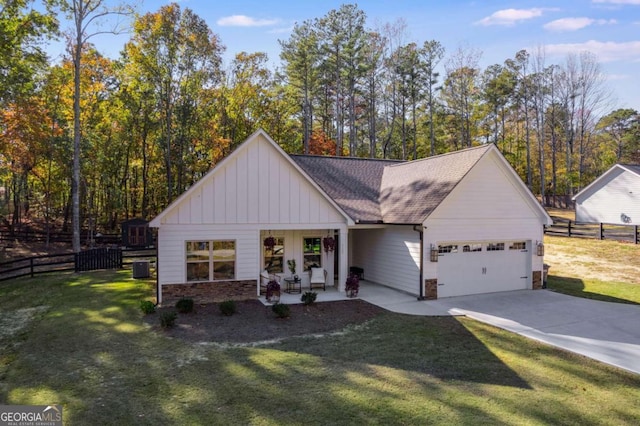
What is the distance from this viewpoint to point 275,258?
14.2 m

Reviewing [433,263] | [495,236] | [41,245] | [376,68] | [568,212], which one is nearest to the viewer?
[433,263]

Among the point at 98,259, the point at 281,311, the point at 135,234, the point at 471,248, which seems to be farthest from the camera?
the point at 135,234

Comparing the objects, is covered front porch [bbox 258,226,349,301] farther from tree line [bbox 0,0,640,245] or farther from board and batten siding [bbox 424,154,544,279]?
tree line [bbox 0,0,640,245]

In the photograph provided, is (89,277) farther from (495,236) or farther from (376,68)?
(376,68)

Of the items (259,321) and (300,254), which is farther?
(300,254)

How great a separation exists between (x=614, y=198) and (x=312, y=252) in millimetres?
29389

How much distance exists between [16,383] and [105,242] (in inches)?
927

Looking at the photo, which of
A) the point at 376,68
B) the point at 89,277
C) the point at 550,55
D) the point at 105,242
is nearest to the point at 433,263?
the point at 89,277

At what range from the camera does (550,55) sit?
4197 centimetres

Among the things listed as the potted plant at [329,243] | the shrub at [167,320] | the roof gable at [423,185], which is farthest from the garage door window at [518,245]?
the shrub at [167,320]

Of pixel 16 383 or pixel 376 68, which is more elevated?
pixel 376 68

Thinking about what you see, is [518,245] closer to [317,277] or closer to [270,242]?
[317,277]

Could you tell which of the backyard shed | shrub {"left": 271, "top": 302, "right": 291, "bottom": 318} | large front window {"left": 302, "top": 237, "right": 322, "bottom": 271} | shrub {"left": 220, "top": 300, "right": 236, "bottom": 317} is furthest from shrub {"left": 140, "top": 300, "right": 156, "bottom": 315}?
the backyard shed

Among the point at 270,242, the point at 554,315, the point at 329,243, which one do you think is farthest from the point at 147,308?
the point at 554,315
